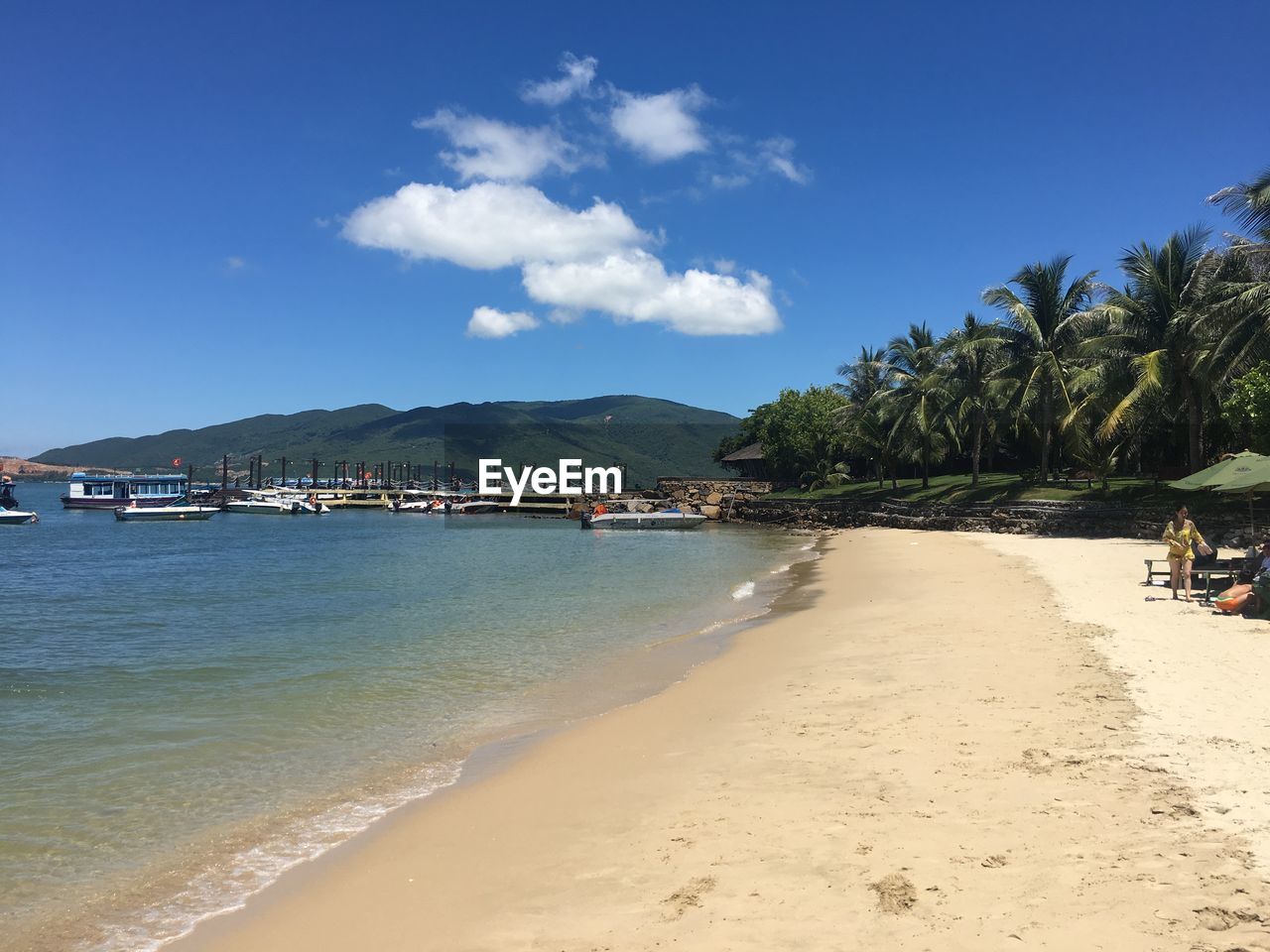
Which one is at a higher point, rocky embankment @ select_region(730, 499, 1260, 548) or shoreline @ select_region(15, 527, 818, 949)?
rocky embankment @ select_region(730, 499, 1260, 548)

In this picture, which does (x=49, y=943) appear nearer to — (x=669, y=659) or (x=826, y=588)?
(x=669, y=659)

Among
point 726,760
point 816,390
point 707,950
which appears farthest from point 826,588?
point 816,390

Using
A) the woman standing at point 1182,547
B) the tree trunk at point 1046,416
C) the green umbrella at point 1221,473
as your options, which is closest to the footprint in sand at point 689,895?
the woman standing at point 1182,547

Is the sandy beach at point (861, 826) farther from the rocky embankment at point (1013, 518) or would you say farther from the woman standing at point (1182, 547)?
the rocky embankment at point (1013, 518)

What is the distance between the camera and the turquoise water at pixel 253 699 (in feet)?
21.4

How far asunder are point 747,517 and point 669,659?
2120 inches

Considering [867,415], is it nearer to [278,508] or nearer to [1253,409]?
[1253,409]

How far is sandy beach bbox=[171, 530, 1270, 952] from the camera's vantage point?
14.6 ft

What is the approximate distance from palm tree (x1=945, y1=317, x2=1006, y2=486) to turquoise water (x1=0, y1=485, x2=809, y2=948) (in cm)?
2022

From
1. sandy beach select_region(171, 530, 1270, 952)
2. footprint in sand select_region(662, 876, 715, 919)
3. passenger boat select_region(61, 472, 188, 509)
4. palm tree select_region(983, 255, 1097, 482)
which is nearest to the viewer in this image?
sandy beach select_region(171, 530, 1270, 952)

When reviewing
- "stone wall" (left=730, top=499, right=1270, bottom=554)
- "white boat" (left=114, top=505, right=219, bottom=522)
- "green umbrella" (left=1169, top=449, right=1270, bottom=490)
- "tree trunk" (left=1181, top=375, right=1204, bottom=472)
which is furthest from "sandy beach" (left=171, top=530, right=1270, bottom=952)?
"white boat" (left=114, top=505, right=219, bottom=522)

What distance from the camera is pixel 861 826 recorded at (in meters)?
5.77

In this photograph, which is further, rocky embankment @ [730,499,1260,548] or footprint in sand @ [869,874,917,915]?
rocky embankment @ [730,499,1260,548]

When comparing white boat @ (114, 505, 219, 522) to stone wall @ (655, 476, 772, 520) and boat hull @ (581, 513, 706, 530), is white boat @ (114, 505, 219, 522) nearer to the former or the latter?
boat hull @ (581, 513, 706, 530)
